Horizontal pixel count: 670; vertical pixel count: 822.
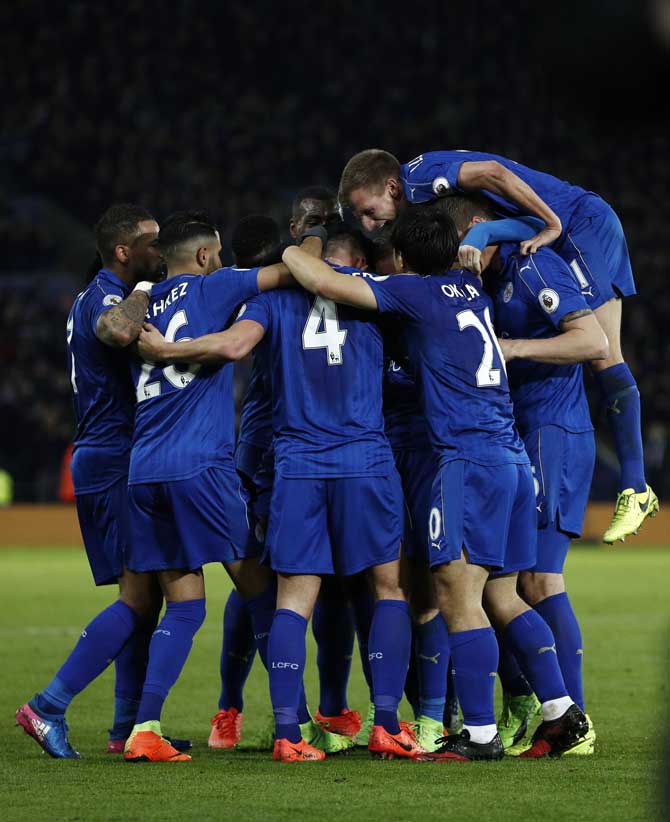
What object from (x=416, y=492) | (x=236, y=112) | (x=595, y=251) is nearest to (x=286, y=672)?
(x=416, y=492)

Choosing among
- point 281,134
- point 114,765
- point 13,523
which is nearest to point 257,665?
point 114,765

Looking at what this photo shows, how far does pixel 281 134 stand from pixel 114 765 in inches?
964

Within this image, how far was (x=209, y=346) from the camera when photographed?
13.9ft

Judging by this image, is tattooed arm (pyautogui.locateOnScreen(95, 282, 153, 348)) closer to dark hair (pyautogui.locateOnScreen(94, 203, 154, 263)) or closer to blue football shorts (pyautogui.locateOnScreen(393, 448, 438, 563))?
dark hair (pyautogui.locateOnScreen(94, 203, 154, 263))

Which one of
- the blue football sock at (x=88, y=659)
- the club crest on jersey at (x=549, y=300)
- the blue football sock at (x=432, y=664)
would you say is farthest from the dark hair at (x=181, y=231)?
the blue football sock at (x=432, y=664)

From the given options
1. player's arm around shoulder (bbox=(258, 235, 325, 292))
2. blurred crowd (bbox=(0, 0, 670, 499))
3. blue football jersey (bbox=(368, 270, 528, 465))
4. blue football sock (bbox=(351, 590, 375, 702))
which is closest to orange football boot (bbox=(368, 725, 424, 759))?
blue football sock (bbox=(351, 590, 375, 702))

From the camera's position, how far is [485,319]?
4.36m

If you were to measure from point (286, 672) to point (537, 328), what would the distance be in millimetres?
1694

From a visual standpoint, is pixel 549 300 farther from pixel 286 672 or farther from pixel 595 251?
pixel 286 672

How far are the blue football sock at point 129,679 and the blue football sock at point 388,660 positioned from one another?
1005 millimetres

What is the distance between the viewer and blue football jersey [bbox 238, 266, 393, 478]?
4289mm

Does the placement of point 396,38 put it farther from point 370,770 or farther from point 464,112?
point 370,770

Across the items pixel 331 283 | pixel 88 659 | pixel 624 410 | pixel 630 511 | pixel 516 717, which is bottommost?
pixel 516 717

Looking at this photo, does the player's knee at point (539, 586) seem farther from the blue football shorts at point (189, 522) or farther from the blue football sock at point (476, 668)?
the blue football shorts at point (189, 522)
